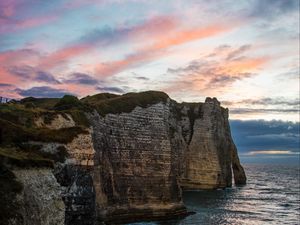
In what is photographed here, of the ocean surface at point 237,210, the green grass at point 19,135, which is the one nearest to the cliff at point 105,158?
the green grass at point 19,135

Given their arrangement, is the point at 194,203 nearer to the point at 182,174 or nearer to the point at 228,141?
the point at 182,174

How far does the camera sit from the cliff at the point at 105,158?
28031 mm

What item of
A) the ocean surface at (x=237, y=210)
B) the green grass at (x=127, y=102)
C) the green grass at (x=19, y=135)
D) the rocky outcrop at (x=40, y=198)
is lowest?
the ocean surface at (x=237, y=210)

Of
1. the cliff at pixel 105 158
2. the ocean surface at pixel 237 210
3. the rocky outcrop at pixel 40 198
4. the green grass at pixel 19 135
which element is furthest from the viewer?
the ocean surface at pixel 237 210

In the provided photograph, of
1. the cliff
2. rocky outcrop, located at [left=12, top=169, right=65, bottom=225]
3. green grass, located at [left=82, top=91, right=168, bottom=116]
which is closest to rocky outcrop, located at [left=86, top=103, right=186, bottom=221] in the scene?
the cliff

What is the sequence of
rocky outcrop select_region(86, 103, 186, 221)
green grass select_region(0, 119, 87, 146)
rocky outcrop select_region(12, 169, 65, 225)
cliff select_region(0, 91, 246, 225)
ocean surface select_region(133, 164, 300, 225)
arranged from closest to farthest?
1. rocky outcrop select_region(12, 169, 65, 225)
2. cliff select_region(0, 91, 246, 225)
3. green grass select_region(0, 119, 87, 146)
4. rocky outcrop select_region(86, 103, 186, 221)
5. ocean surface select_region(133, 164, 300, 225)

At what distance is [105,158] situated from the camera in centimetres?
5741

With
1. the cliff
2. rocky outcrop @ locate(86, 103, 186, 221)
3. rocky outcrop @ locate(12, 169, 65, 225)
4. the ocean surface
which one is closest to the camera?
rocky outcrop @ locate(12, 169, 65, 225)

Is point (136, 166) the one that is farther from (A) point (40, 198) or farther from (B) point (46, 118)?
(A) point (40, 198)

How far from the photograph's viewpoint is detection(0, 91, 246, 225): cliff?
92.0ft

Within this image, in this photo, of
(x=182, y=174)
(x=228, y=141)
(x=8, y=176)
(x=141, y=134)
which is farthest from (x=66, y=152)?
(x=228, y=141)

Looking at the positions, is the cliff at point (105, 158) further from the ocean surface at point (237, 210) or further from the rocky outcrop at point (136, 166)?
the ocean surface at point (237, 210)

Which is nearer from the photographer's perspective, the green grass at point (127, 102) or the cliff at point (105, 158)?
the cliff at point (105, 158)

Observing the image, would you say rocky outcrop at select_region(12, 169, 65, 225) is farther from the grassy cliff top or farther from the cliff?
the grassy cliff top
